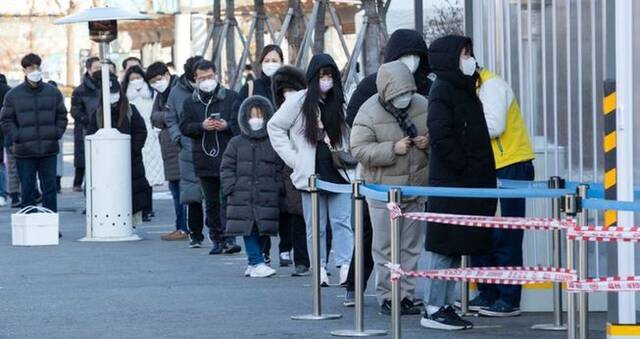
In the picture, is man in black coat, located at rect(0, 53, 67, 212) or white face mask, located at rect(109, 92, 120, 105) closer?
man in black coat, located at rect(0, 53, 67, 212)

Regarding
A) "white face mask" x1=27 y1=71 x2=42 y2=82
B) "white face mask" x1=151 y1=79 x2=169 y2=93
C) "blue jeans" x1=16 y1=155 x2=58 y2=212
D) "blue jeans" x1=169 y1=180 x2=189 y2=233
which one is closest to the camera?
"blue jeans" x1=169 y1=180 x2=189 y2=233

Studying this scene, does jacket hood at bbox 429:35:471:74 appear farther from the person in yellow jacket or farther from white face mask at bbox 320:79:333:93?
white face mask at bbox 320:79:333:93

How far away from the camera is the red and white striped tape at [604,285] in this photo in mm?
8570

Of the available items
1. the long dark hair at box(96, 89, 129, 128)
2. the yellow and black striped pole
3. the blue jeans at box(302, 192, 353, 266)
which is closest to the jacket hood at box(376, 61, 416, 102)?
the blue jeans at box(302, 192, 353, 266)

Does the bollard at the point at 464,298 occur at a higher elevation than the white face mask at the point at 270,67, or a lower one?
lower

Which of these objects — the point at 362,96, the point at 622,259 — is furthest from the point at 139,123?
the point at 622,259

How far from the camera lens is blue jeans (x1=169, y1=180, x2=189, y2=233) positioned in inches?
706

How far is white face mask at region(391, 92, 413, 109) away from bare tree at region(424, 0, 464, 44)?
433 cm

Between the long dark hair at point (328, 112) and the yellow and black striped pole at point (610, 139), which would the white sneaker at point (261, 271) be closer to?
the long dark hair at point (328, 112)

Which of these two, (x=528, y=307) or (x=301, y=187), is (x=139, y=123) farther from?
(x=528, y=307)

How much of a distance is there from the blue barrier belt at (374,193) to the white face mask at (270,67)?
4.66 metres

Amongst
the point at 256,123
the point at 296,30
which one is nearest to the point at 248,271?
the point at 256,123

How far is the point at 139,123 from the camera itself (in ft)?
62.8

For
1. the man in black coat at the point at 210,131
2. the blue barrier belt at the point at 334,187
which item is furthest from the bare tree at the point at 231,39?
the blue barrier belt at the point at 334,187
